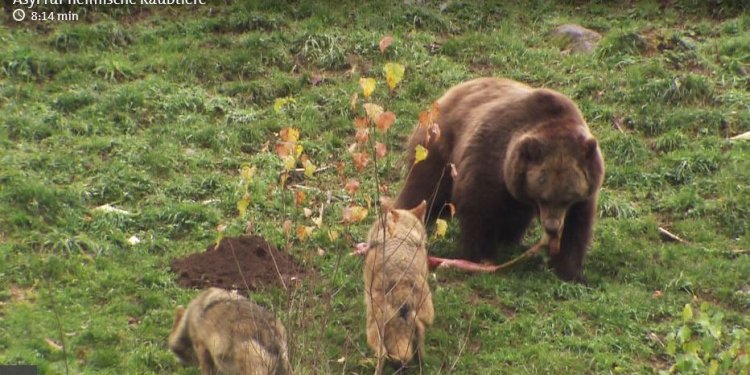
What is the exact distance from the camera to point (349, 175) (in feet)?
36.6

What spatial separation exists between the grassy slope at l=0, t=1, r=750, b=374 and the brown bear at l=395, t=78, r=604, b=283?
0.41 meters

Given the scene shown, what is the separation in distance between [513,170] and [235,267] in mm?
2445

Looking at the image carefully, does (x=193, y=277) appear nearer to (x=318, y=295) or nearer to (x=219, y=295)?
(x=318, y=295)

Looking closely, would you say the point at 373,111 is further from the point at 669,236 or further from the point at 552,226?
the point at 669,236

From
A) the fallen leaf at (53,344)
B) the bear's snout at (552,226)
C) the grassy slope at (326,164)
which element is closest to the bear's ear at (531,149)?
the bear's snout at (552,226)

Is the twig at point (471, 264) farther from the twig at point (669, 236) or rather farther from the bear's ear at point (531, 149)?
the twig at point (669, 236)

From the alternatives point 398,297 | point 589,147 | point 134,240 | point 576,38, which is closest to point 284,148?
point 398,297

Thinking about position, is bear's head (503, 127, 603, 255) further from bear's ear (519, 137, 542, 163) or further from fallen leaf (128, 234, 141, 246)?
fallen leaf (128, 234, 141, 246)

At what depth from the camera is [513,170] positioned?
9094 millimetres

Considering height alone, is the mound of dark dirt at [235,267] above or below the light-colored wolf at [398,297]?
below

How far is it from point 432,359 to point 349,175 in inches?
137

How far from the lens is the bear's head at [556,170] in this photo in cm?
890

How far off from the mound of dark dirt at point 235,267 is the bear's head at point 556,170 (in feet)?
6.67

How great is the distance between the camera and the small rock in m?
14.2
